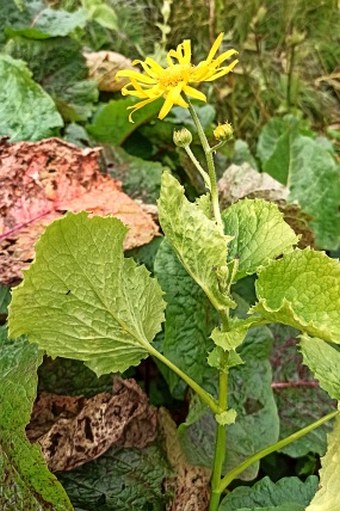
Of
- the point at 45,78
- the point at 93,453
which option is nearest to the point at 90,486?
the point at 93,453

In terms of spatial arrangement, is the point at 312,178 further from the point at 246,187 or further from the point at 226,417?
the point at 226,417

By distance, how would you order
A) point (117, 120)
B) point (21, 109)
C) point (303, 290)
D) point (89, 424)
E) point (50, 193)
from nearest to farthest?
point (303, 290)
point (89, 424)
point (50, 193)
point (21, 109)
point (117, 120)

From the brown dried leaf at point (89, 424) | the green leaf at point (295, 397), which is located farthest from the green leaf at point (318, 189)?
the brown dried leaf at point (89, 424)

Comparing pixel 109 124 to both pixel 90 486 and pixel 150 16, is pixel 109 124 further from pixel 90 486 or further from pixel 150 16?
pixel 150 16

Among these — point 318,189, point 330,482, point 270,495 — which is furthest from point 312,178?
point 330,482

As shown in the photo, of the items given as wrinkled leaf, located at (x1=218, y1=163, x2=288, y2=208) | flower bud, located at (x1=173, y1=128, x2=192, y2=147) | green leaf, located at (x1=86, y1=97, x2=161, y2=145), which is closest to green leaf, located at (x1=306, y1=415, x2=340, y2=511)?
flower bud, located at (x1=173, y1=128, x2=192, y2=147)

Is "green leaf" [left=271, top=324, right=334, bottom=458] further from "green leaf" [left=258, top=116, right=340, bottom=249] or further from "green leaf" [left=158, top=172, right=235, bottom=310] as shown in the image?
"green leaf" [left=158, top=172, right=235, bottom=310]

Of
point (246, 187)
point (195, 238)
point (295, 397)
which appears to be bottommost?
point (295, 397)
